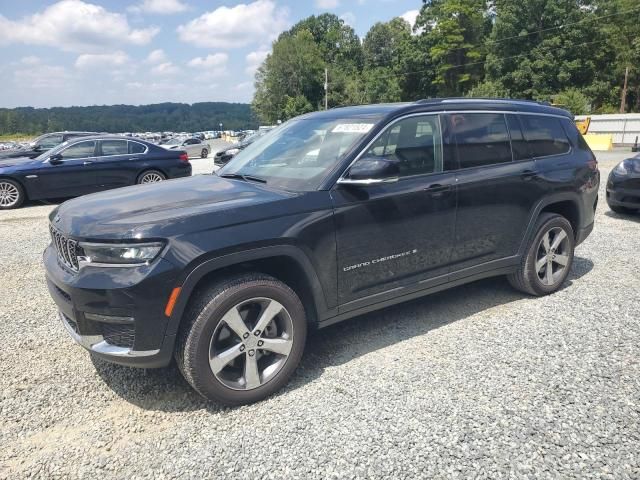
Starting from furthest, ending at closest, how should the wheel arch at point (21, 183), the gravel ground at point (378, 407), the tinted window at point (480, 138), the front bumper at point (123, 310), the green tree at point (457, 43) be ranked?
the green tree at point (457, 43) → the wheel arch at point (21, 183) → the tinted window at point (480, 138) → the front bumper at point (123, 310) → the gravel ground at point (378, 407)

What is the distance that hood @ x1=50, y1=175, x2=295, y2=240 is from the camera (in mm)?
2578

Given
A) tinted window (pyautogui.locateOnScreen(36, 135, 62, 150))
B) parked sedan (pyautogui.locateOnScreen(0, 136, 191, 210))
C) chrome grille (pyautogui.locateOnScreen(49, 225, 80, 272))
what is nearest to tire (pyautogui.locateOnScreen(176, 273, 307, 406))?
chrome grille (pyautogui.locateOnScreen(49, 225, 80, 272))

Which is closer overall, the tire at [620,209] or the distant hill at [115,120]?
the tire at [620,209]

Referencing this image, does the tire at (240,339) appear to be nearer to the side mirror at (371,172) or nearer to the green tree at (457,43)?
the side mirror at (371,172)

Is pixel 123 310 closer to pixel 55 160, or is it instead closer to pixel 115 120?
pixel 55 160

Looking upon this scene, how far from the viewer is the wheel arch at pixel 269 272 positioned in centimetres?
259

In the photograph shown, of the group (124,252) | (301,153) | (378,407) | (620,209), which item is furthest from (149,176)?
(620,209)

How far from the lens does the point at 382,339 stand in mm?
3676

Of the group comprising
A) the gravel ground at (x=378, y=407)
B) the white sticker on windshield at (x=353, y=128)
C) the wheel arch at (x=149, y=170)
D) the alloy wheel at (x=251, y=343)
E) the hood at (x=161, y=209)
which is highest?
the white sticker on windshield at (x=353, y=128)

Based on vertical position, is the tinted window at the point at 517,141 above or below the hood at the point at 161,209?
above

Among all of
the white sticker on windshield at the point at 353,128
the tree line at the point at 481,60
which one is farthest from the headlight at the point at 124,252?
the tree line at the point at 481,60

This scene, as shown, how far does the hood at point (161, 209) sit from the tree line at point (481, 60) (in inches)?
1784

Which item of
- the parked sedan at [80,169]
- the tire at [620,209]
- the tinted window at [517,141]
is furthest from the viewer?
the parked sedan at [80,169]

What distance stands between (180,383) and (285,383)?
74cm
